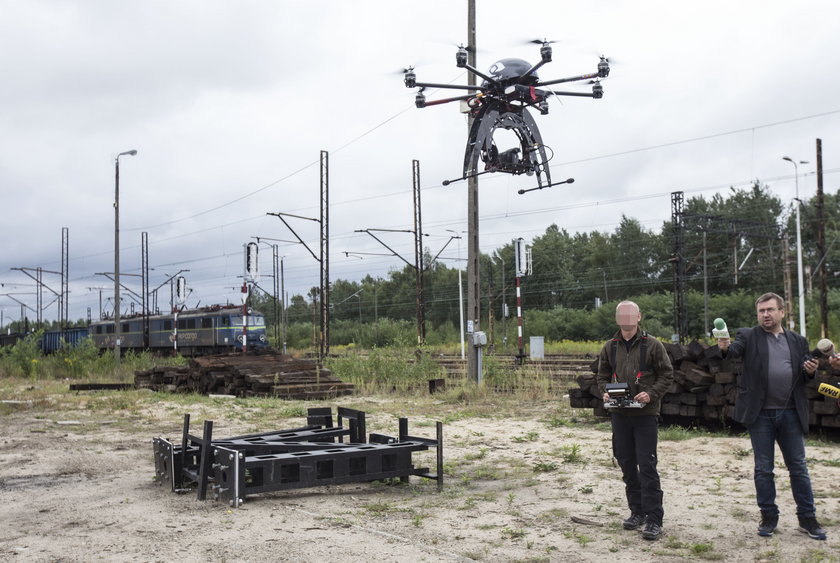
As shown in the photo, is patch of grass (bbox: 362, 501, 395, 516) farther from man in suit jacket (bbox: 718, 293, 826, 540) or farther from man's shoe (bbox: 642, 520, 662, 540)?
man in suit jacket (bbox: 718, 293, 826, 540)

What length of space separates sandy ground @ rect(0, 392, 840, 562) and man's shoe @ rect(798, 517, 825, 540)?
0.04 m

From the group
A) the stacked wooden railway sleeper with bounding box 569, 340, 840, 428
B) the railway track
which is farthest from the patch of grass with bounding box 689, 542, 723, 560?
the railway track

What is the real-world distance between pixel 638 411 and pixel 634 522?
0.92 metres

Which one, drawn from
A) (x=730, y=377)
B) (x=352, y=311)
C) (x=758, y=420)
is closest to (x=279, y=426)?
(x=730, y=377)

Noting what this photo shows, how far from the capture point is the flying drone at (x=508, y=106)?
15484mm

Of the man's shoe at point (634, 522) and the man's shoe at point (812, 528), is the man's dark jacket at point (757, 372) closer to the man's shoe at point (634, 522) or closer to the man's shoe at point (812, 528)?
the man's shoe at point (812, 528)

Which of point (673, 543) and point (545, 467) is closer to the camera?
point (673, 543)

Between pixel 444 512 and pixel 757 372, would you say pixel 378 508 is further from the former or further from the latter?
pixel 757 372

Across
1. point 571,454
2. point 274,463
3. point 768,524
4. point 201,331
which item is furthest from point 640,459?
point 201,331

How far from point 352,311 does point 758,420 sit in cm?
8593

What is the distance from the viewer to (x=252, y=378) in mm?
19719

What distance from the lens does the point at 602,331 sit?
5444cm

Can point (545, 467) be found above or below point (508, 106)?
below

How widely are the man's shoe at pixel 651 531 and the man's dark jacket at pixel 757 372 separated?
1.03 meters
